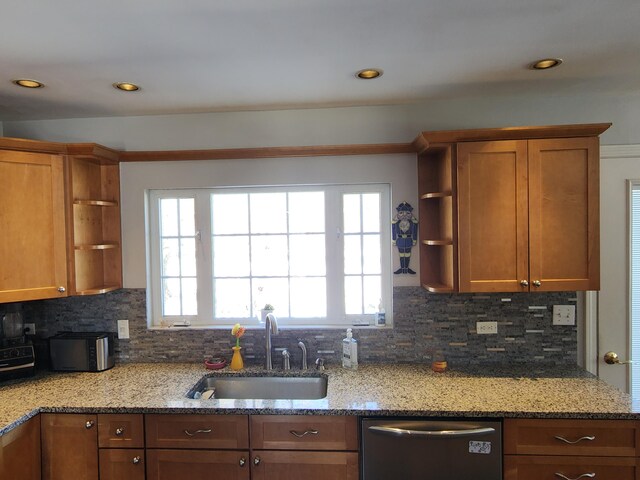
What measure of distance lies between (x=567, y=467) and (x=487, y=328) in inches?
30.0

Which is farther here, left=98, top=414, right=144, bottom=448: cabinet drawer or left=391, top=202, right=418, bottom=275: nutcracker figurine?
left=391, top=202, right=418, bottom=275: nutcracker figurine

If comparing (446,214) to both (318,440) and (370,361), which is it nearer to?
(370,361)

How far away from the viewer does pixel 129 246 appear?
244cm

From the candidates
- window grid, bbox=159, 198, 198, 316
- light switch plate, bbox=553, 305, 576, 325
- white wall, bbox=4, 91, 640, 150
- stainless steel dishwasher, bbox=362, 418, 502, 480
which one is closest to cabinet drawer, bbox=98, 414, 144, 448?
window grid, bbox=159, 198, 198, 316

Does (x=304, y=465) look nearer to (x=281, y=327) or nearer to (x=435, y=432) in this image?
(x=435, y=432)

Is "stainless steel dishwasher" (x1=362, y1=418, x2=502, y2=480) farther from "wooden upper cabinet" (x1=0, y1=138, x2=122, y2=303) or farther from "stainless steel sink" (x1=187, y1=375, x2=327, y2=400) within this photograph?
"wooden upper cabinet" (x1=0, y1=138, x2=122, y2=303)

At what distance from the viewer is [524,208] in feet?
6.42

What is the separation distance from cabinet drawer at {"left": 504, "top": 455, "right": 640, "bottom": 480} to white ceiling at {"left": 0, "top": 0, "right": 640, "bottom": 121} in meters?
1.72

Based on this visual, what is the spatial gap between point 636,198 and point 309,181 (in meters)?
1.86

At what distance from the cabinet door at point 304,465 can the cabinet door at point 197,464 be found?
69 millimetres

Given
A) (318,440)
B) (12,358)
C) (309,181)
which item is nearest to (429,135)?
(309,181)

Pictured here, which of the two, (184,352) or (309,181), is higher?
(309,181)

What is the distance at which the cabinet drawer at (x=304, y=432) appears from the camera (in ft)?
5.73

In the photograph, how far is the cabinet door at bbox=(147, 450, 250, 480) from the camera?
5.85 feet
